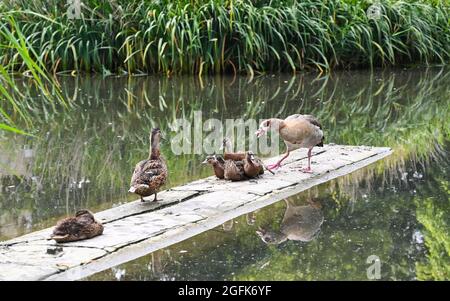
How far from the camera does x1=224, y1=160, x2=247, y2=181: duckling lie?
315 inches

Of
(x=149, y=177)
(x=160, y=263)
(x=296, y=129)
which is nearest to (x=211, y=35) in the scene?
(x=296, y=129)

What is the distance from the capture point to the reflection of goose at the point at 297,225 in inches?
251

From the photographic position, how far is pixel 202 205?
7.11 m

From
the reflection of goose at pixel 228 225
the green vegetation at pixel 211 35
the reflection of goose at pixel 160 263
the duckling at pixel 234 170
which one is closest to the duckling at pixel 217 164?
the duckling at pixel 234 170

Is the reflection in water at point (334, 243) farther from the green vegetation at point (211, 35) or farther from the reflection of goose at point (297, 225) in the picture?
the green vegetation at point (211, 35)

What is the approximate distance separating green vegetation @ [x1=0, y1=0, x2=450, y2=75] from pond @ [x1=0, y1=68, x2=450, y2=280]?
0.54 meters

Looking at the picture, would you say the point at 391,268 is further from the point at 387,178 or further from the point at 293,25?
the point at 293,25

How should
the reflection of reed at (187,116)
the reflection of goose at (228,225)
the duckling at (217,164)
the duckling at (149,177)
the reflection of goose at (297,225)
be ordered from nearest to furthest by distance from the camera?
the reflection of goose at (297,225)
the reflection of goose at (228,225)
the duckling at (149,177)
the duckling at (217,164)
the reflection of reed at (187,116)

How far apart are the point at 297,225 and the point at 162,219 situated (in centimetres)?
109

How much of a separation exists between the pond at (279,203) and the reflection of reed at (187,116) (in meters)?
0.02

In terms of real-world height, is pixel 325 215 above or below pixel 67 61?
below

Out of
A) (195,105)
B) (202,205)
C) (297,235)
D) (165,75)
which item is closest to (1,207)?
(202,205)

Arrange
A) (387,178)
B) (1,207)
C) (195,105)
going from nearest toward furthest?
1. (1,207)
2. (387,178)
3. (195,105)
